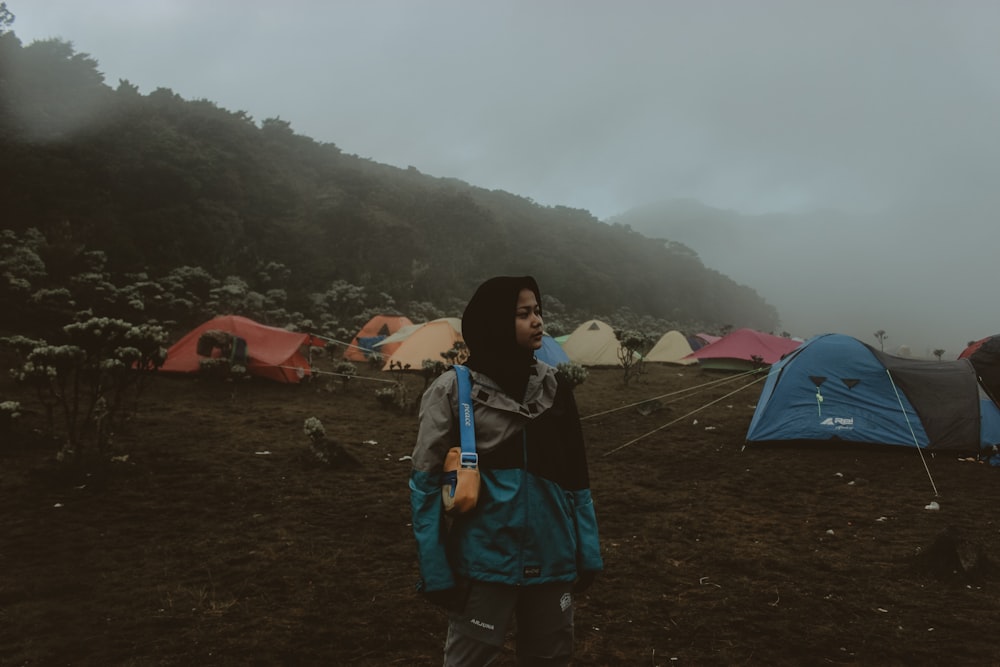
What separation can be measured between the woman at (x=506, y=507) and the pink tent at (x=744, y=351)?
1831cm

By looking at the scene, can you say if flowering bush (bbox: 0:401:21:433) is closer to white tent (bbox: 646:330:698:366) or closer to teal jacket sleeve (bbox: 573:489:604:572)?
teal jacket sleeve (bbox: 573:489:604:572)

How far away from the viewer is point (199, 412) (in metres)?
10.1

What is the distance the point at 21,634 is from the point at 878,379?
32.9 feet

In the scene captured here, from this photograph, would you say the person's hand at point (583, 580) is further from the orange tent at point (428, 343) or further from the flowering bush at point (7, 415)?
the orange tent at point (428, 343)

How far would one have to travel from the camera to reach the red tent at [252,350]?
12.9 metres

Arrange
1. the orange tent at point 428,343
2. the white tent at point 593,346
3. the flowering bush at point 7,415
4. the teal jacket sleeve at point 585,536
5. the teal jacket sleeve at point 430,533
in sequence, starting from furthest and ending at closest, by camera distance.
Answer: the white tent at point 593,346 → the orange tent at point 428,343 → the flowering bush at point 7,415 → the teal jacket sleeve at point 585,536 → the teal jacket sleeve at point 430,533

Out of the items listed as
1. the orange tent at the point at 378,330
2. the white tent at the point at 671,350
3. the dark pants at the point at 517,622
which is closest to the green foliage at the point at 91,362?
the dark pants at the point at 517,622

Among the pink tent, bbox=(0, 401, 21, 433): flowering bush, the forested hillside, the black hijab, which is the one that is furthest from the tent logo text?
the forested hillside

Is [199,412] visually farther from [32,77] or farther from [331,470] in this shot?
[32,77]

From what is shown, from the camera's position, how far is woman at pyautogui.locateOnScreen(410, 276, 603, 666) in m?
2.08

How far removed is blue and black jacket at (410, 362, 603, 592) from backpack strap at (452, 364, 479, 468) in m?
0.03

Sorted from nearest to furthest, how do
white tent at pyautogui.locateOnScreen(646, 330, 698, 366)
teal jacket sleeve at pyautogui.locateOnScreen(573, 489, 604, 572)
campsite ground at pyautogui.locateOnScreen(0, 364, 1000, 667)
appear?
teal jacket sleeve at pyautogui.locateOnScreen(573, 489, 604, 572) → campsite ground at pyautogui.locateOnScreen(0, 364, 1000, 667) → white tent at pyautogui.locateOnScreen(646, 330, 698, 366)

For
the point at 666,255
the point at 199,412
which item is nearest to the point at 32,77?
the point at 199,412

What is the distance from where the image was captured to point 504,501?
2.12 meters
